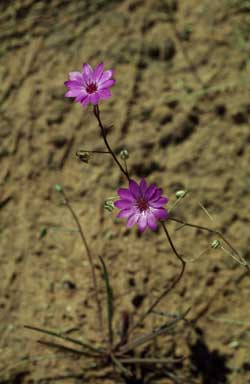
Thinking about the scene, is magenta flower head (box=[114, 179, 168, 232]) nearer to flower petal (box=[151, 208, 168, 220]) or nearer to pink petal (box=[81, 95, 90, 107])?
flower petal (box=[151, 208, 168, 220])

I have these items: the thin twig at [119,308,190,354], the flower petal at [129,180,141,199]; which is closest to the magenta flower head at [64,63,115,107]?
the flower petal at [129,180,141,199]

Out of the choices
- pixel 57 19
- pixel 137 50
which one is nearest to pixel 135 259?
pixel 137 50

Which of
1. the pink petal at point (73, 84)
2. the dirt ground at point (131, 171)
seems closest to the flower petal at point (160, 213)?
the pink petal at point (73, 84)

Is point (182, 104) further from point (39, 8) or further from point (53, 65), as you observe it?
point (39, 8)

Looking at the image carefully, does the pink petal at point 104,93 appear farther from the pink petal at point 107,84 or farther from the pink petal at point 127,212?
the pink petal at point 127,212

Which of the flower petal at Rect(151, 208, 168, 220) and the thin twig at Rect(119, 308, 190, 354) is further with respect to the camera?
the thin twig at Rect(119, 308, 190, 354)

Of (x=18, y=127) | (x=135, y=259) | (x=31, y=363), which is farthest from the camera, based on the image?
(x=18, y=127)

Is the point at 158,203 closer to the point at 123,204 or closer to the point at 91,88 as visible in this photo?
the point at 123,204
